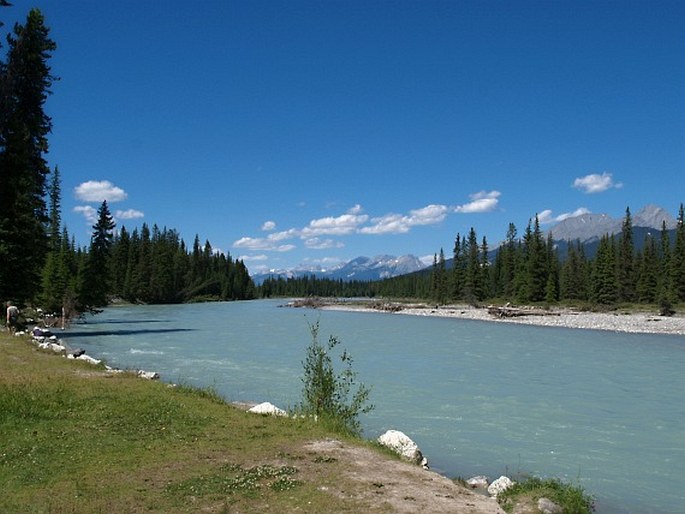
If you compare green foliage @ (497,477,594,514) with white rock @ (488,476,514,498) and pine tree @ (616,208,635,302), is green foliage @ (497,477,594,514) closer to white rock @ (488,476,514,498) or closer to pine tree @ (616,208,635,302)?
white rock @ (488,476,514,498)

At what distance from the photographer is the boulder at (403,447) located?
11898 mm

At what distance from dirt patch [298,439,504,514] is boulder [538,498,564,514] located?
984mm

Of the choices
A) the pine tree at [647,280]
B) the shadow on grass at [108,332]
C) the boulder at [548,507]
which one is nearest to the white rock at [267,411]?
the boulder at [548,507]

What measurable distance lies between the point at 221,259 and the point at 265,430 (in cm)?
17937

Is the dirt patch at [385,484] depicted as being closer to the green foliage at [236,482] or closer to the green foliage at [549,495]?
the green foliage at [236,482]

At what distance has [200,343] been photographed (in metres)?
39.7

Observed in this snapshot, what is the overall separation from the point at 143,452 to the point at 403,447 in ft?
18.4

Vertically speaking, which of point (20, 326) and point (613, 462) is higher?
point (20, 326)

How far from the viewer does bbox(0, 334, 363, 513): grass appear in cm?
768

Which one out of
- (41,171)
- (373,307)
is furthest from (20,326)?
(373,307)

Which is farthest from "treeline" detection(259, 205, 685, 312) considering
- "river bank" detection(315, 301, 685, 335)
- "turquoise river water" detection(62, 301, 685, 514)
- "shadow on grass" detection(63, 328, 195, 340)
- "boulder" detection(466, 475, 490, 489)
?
"boulder" detection(466, 475, 490, 489)

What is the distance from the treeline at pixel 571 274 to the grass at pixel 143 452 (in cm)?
7712

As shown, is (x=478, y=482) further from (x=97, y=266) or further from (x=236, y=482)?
(x=97, y=266)

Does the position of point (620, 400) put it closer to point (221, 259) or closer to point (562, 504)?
point (562, 504)
